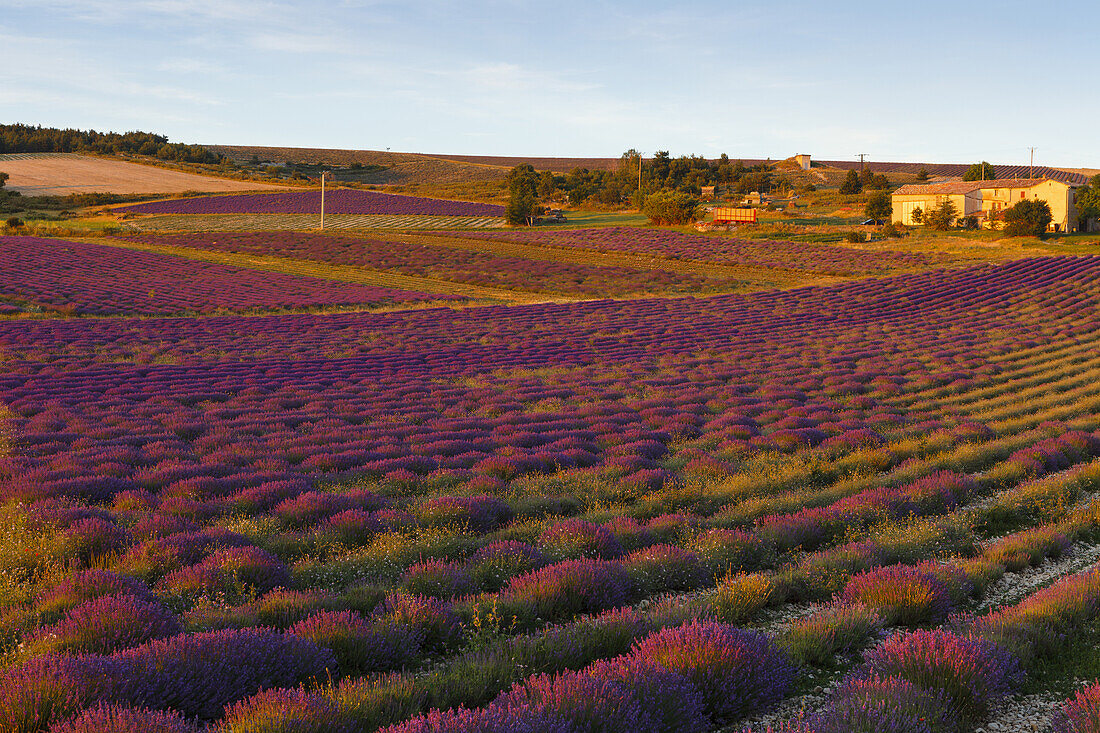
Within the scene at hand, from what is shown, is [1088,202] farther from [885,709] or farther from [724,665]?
[724,665]

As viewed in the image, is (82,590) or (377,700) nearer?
(377,700)

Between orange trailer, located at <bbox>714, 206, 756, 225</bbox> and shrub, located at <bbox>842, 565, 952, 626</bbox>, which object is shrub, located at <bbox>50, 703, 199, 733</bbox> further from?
orange trailer, located at <bbox>714, 206, 756, 225</bbox>

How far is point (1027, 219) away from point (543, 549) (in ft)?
233

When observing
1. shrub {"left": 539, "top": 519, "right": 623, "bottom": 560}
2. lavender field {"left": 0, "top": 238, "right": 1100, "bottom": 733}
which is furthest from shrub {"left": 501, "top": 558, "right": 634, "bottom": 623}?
shrub {"left": 539, "top": 519, "right": 623, "bottom": 560}

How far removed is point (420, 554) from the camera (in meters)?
7.08

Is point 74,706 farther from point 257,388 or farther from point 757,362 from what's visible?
point 757,362

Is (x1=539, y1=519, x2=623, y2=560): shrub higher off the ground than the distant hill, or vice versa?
the distant hill

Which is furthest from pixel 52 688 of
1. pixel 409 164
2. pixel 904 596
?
pixel 409 164

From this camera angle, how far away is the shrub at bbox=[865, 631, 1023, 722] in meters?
4.57

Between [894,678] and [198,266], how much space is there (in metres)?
55.9

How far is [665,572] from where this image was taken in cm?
674

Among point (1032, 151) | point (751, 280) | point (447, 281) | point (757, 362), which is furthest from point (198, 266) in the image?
point (1032, 151)

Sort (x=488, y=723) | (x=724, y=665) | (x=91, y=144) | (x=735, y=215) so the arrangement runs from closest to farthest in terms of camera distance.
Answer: (x=488, y=723) → (x=724, y=665) → (x=735, y=215) → (x=91, y=144)

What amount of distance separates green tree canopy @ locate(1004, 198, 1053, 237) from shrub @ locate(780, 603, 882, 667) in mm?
70286
